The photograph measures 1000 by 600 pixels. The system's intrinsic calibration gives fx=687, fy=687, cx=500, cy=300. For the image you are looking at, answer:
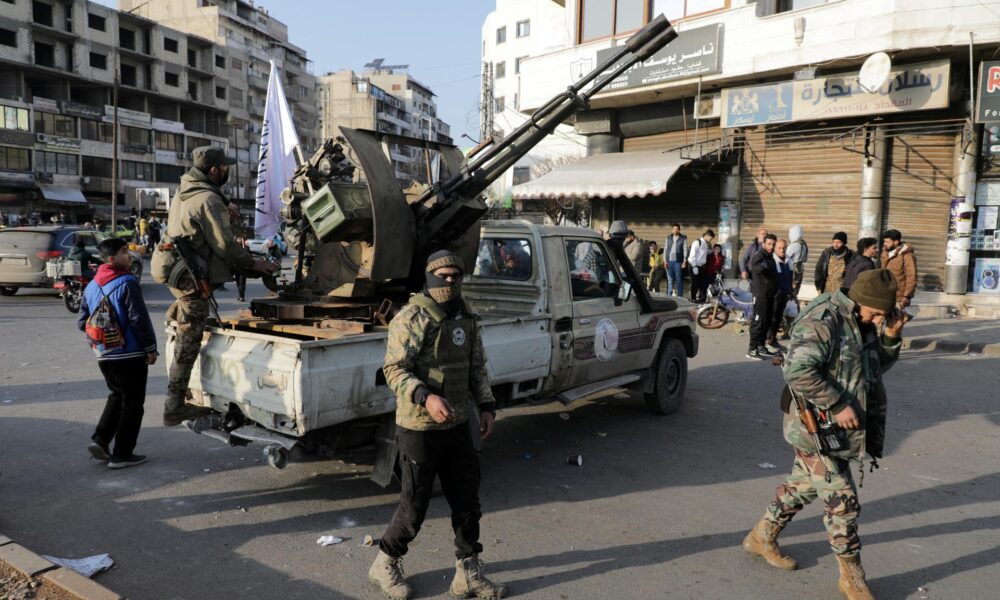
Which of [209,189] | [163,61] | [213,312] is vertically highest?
[163,61]

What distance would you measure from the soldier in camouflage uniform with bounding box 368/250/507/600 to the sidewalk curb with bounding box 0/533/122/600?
1.21 metres

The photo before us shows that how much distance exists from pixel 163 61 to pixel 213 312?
6341cm

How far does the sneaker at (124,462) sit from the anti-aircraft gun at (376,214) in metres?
1.39

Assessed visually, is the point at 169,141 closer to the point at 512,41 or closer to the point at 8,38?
the point at 8,38

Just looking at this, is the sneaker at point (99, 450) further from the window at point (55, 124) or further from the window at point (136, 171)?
the window at point (136, 171)

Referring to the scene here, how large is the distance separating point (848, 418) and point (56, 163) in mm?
55841

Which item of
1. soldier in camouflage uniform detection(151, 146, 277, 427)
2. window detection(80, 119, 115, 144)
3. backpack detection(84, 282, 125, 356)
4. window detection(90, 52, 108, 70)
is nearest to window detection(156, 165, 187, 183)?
window detection(80, 119, 115, 144)

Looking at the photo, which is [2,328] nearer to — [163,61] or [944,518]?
[944,518]

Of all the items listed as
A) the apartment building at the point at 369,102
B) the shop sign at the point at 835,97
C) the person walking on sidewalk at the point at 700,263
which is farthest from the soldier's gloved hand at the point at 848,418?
the apartment building at the point at 369,102

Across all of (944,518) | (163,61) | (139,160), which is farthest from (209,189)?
(163,61)

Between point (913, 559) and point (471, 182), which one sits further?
point (471, 182)

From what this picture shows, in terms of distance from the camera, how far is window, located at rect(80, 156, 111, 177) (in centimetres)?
5009

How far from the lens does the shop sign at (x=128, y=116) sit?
173 feet

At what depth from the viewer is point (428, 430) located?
3.24m
